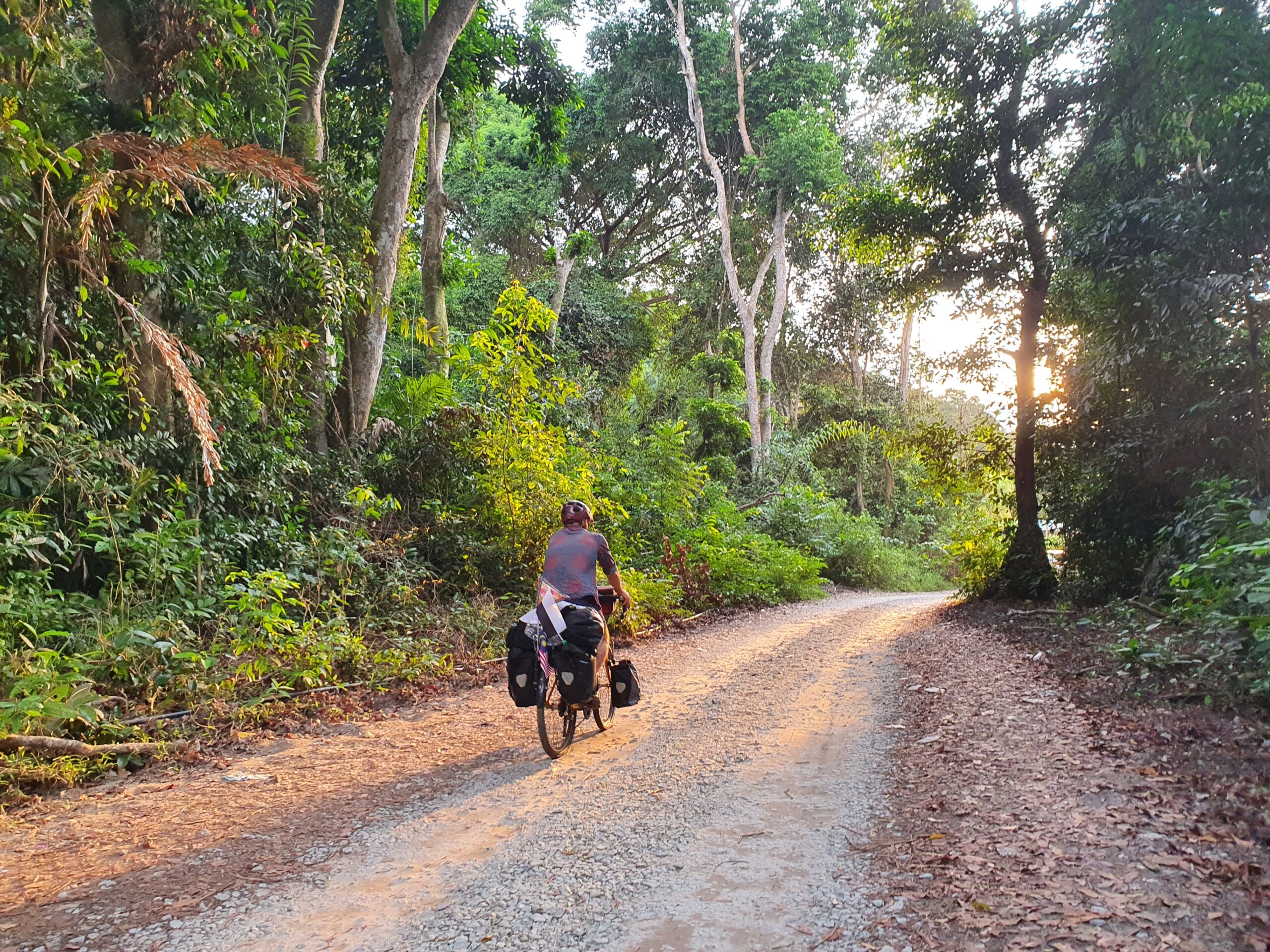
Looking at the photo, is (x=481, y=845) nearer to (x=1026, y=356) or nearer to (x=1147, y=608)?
(x=1147, y=608)

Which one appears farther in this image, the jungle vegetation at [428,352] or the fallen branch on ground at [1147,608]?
the fallen branch on ground at [1147,608]

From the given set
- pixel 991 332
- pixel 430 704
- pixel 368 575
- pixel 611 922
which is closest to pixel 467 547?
pixel 368 575

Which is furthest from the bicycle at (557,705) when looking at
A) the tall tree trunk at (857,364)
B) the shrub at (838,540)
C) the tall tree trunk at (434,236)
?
the tall tree trunk at (857,364)

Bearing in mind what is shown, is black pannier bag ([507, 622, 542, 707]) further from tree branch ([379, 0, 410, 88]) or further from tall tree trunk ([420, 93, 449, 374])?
tall tree trunk ([420, 93, 449, 374])

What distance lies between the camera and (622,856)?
3629 mm

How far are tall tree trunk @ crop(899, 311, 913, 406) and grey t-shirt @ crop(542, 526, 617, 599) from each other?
89.0 ft

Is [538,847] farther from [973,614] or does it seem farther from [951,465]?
[951,465]

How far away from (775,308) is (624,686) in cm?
2016

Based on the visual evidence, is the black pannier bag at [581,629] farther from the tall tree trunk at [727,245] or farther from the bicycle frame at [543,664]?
the tall tree trunk at [727,245]

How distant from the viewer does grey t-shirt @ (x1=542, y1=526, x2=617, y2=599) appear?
18.7ft

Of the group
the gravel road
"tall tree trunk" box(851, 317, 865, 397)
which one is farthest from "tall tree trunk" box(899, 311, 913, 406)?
the gravel road

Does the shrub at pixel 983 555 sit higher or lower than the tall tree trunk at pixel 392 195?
lower

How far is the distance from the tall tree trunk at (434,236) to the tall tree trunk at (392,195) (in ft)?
11.1

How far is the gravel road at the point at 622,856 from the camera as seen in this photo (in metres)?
2.97
